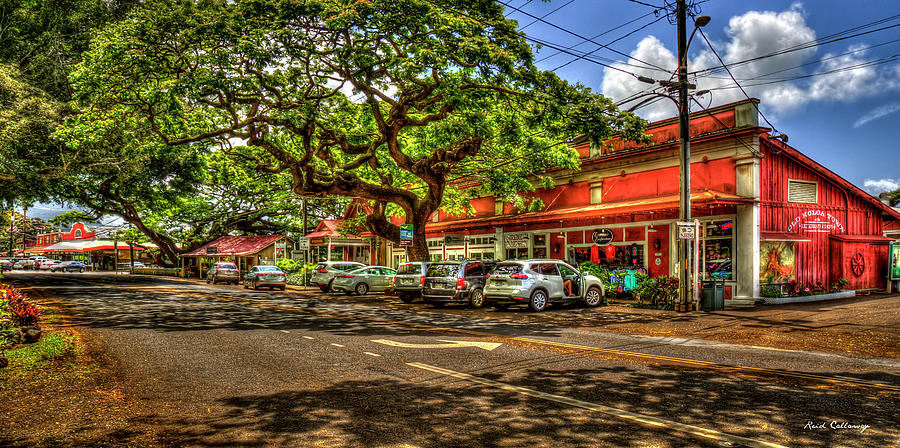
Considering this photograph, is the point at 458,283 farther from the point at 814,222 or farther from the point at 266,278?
the point at 266,278

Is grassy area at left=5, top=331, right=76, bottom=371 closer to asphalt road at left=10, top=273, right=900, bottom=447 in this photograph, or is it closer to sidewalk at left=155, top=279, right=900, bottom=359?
asphalt road at left=10, top=273, right=900, bottom=447

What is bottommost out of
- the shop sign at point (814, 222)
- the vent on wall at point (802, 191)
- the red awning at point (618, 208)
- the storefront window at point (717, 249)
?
the storefront window at point (717, 249)

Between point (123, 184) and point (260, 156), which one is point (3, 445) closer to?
point (260, 156)

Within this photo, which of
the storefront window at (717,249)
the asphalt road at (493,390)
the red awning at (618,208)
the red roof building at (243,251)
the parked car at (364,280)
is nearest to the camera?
the asphalt road at (493,390)

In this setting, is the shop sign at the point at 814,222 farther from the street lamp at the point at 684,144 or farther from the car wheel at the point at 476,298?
the car wheel at the point at 476,298

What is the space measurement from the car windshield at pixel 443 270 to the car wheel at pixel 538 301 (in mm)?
2981

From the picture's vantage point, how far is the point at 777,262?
64.6ft

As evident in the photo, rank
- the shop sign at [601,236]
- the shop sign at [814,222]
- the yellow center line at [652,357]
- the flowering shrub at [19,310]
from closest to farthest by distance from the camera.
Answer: the yellow center line at [652,357] < the flowering shrub at [19,310] < the shop sign at [814,222] < the shop sign at [601,236]

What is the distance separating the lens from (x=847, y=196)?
21578 millimetres

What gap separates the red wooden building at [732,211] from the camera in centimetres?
1942

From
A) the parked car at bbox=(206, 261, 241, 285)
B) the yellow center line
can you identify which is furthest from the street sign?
the parked car at bbox=(206, 261, 241, 285)

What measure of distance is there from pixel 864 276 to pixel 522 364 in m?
20.1

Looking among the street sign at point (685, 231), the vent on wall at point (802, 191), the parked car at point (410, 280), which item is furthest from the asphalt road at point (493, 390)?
the vent on wall at point (802, 191)

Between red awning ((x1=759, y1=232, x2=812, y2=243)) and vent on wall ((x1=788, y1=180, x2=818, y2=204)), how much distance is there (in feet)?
4.41
